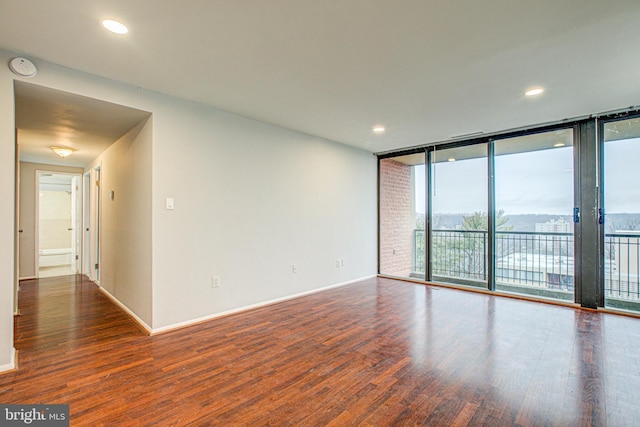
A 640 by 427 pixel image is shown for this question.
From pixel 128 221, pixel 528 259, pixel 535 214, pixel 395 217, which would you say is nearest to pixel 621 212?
pixel 535 214

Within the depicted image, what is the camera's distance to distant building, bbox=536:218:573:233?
416 cm

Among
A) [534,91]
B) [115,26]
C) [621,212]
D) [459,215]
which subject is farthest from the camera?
[459,215]

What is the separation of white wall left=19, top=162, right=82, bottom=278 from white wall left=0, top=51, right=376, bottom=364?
3.15 metres

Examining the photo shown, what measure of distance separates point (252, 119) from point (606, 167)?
14.9 feet

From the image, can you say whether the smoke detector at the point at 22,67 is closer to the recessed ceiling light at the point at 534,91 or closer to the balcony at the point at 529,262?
the recessed ceiling light at the point at 534,91

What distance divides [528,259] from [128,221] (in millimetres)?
5639

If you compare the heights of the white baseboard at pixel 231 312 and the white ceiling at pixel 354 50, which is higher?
the white ceiling at pixel 354 50

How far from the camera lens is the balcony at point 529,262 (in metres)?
3.78

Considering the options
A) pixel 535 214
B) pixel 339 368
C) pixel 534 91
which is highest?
pixel 534 91

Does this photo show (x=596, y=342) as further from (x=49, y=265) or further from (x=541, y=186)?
(x=49, y=265)

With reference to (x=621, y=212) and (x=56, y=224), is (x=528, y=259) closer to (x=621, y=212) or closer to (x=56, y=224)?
(x=621, y=212)

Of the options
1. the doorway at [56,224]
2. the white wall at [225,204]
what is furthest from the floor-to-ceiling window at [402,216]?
the doorway at [56,224]

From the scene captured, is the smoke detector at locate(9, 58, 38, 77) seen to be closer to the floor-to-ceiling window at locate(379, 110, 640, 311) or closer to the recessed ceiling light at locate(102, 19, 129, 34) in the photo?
the recessed ceiling light at locate(102, 19, 129, 34)

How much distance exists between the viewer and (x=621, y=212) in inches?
148
